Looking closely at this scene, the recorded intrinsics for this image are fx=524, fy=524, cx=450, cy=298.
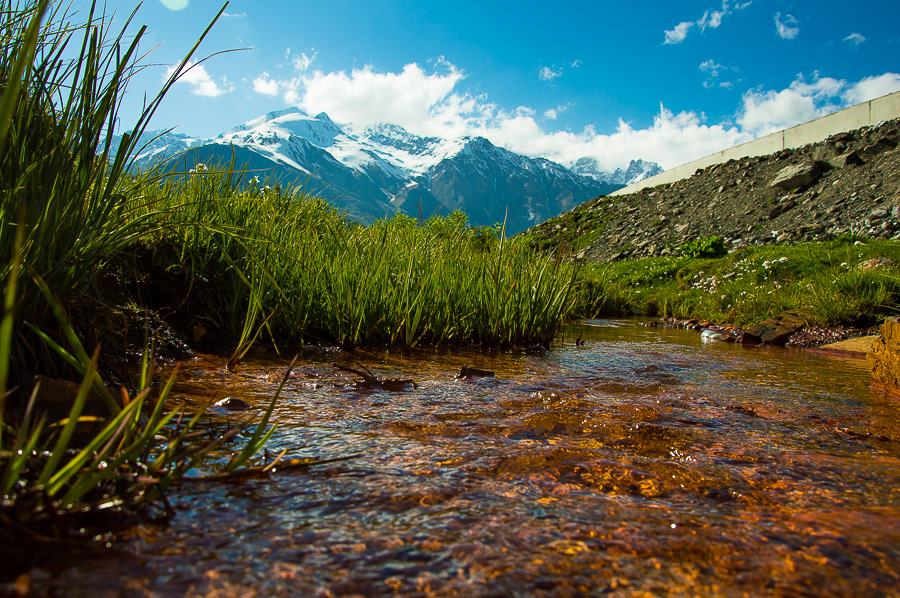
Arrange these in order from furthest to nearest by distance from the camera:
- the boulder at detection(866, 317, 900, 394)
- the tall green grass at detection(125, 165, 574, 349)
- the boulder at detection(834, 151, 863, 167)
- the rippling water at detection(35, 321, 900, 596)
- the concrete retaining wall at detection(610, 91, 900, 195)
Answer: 1. the concrete retaining wall at detection(610, 91, 900, 195)
2. the boulder at detection(834, 151, 863, 167)
3. the tall green grass at detection(125, 165, 574, 349)
4. the boulder at detection(866, 317, 900, 394)
5. the rippling water at detection(35, 321, 900, 596)

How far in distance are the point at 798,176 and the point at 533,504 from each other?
18.7 m

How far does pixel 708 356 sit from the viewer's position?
3896mm

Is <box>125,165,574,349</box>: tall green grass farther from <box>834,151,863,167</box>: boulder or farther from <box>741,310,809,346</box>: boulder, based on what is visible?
<box>834,151,863,167</box>: boulder

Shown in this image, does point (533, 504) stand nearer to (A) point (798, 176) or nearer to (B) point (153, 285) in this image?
(B) point (153, 285)

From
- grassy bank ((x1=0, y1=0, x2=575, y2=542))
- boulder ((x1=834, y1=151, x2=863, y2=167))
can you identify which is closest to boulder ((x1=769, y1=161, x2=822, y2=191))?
boulder ((x1=834, y1=151, x2=863, y2=167))

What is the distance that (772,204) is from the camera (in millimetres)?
15898

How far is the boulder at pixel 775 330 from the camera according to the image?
531cm

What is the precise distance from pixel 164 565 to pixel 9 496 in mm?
247

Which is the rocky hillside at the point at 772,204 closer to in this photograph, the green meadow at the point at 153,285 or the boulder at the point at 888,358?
the green meadow at the point at 153,285

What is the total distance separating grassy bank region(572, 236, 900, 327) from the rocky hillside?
6.22 feet

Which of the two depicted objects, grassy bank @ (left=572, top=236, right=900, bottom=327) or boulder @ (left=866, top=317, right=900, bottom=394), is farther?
grassy bank @ (left=572, top=236, right=900, bottom=327)

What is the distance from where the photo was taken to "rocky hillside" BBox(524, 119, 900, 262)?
12.6 metres

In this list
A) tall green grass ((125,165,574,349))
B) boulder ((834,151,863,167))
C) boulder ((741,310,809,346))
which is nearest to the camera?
tall green grass ((125,165,574,349))

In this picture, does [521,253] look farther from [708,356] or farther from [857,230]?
[857,230]
